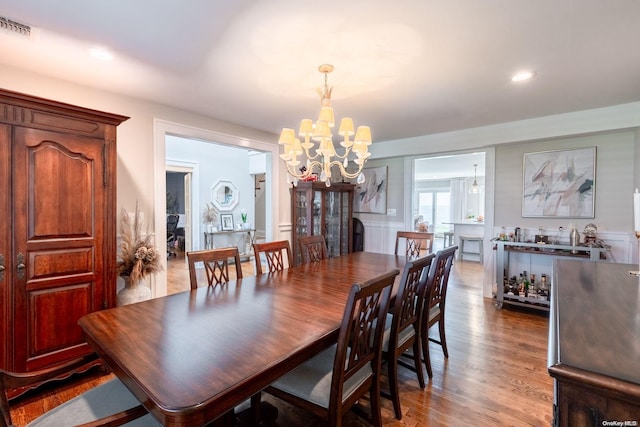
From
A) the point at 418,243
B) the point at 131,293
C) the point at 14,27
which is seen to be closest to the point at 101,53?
the point at 14,27

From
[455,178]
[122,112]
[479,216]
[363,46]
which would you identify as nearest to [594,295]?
[363,46]

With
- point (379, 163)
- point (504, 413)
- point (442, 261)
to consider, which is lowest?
point (504, 413)

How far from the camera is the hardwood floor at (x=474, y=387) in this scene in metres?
1.90

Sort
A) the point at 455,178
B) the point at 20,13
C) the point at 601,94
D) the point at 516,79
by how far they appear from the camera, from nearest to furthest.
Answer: the point at 20,13, the point at 516,79, the point at 601,94, the point at 455,178

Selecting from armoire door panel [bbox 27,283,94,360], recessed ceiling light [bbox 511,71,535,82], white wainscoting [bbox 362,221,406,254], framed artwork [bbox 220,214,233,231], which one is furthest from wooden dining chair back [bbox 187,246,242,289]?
framed artwork [bbox 220,214,233,231]

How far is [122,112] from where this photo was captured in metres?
2.92

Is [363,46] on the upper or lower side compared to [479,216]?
upper

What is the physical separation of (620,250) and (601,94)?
1.79m

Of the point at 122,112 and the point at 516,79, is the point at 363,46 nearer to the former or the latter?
the point at 516,79

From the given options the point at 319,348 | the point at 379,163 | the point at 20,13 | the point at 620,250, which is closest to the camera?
the point at 319,348

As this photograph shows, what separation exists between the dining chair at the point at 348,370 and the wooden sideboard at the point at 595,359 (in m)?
0.68

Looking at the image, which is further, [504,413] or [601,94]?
[601,94]

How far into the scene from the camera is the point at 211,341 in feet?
4.17

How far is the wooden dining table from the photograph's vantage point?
3.08 feet
